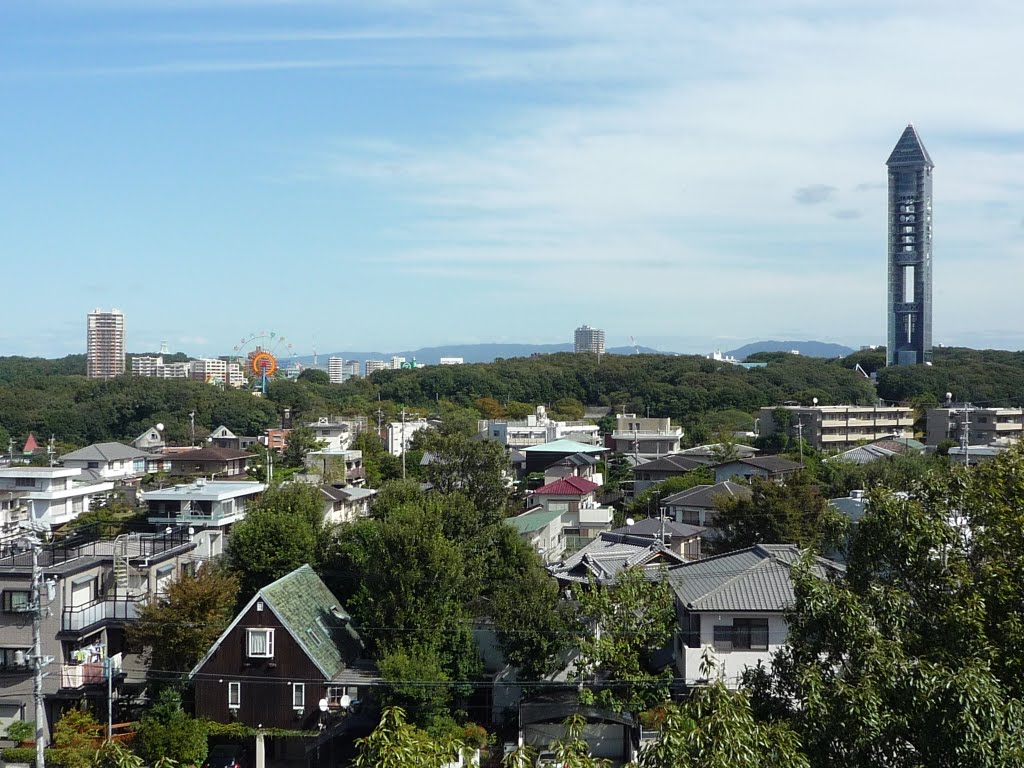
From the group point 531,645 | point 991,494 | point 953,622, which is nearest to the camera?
point 953,622

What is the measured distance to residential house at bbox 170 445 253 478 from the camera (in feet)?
126

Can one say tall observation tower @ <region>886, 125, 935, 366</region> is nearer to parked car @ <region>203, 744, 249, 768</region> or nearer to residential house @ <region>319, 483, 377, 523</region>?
residential house @ <region>319, 483, 377, 523</region>

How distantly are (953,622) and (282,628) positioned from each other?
9.37m

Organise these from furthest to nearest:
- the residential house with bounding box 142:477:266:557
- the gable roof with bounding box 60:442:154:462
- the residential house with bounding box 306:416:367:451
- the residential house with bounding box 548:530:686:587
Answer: the residential house with bounding box 306:416:367:451, the gable roof with bounding box 60:442:154:462, the residential house with bounding box 142:477:266:557, the residential house with bounding box 548:530:686:587

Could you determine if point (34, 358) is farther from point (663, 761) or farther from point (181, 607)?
point (663, 761)

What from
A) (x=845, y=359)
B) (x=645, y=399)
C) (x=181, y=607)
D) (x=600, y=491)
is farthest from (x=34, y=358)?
(x=181, y=607)

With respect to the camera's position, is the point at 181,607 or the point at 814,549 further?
the point at 181,607

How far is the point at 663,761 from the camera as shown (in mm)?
5066

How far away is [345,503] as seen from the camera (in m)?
28.8

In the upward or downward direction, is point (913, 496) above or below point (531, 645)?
above

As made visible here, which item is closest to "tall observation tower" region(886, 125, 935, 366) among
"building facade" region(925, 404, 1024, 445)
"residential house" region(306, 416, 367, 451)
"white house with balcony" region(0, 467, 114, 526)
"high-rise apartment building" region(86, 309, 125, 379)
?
"building facade" region(925, 404, 1024, 445)

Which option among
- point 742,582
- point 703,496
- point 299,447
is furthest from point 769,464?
point 299,447

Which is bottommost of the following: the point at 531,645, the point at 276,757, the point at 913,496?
the point at 276,757

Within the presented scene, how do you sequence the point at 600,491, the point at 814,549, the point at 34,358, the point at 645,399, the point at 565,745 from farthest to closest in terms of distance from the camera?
the point at 34,358, the point at 645,399, the point at 600,491, the point at 814,549, the point at 565,745
